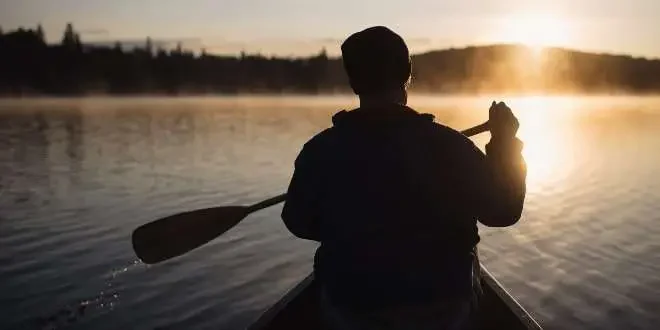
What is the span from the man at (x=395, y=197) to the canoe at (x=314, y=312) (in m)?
2.51

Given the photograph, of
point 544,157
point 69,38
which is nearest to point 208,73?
point 69,38

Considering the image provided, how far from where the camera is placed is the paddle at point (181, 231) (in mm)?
4996

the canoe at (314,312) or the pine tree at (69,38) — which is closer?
the canoe at (314,312)

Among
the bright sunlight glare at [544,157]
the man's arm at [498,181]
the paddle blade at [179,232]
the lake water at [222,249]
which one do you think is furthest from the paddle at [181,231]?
the bright sunlight glare at [544,157]

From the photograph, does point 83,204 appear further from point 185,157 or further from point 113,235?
point 185,157

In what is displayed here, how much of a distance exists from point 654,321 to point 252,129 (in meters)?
37.1

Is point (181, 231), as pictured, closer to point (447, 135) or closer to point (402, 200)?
point (402, 200)

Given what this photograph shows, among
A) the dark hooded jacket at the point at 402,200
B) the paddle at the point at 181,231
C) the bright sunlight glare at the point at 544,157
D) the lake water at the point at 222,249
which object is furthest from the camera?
the bright sunlight glare at the point at 544,157

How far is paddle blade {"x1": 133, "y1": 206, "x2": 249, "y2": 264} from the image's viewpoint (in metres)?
5.00

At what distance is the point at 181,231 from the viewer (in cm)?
513

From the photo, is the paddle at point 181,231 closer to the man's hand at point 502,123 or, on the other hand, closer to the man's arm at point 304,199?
the man's hand at point 502,123

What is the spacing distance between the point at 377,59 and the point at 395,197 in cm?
64

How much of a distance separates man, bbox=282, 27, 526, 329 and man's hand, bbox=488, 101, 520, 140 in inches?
2.8

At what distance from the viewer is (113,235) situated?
12688 mm
